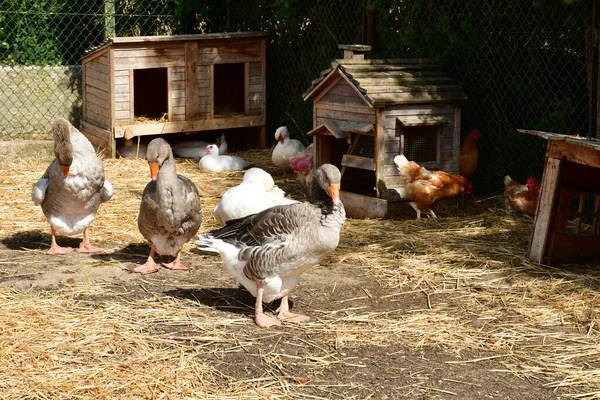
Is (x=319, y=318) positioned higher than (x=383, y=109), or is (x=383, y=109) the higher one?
(x=383, y=109)

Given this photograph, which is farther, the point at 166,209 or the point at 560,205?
the point at 560,205

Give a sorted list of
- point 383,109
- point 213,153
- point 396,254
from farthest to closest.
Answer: point 213,153 < point 383,109 < point 396,254

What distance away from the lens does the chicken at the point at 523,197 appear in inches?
300

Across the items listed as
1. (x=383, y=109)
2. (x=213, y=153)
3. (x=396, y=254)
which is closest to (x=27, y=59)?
(x=213, y=153)

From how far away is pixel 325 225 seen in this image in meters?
5.05

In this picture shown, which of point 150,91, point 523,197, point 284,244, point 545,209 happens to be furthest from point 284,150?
point 284,244

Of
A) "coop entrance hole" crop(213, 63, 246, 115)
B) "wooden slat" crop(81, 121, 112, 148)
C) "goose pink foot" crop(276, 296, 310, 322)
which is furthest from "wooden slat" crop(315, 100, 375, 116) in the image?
"coop entrance hole" crop(213, 63, 246, 115)

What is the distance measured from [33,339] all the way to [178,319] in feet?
2.73

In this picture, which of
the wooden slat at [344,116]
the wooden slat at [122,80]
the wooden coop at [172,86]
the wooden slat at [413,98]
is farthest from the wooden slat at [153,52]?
the wooden slat at [413,98]

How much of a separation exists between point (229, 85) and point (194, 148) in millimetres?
1351

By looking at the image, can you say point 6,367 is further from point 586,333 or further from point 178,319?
point 586,333

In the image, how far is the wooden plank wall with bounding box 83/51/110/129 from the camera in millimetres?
10445

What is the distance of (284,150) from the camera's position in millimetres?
9836

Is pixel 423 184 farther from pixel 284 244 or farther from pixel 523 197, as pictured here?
pixel 284 244
